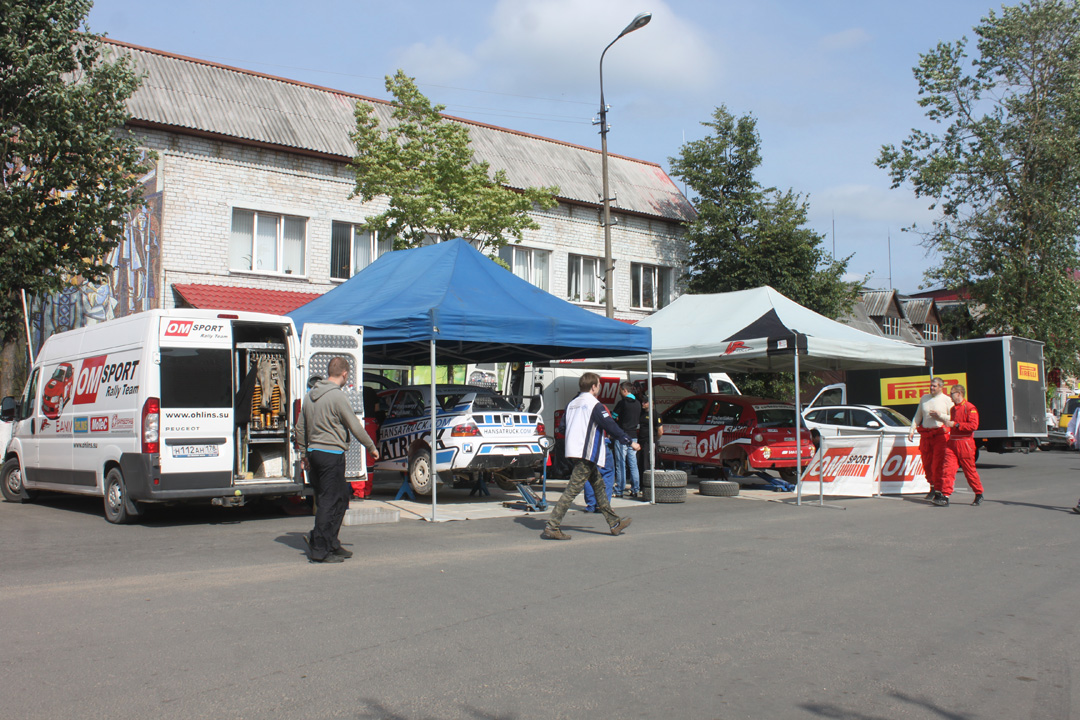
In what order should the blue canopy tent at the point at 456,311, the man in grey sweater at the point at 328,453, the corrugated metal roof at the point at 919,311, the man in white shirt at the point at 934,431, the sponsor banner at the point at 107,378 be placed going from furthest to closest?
the corrugated metal roof at the point at 919,311 < the man in white shirt at the point at 934,431 < the blue canopy tent at the point at 456,311 < the sponsor banner at the point at 107,378 < the man in grey sweater at the point at 328,453

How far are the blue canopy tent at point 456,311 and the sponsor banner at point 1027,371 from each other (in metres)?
12.4

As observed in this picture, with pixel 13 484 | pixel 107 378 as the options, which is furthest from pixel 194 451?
pixel 13 484

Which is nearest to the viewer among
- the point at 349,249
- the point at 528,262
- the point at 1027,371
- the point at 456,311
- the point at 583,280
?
the point at 456,311

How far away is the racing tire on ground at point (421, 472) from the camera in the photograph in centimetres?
1255

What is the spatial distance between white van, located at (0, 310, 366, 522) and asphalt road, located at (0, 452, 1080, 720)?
68 centimetres

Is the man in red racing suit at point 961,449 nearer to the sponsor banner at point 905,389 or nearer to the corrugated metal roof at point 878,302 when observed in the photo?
the sponsor banner at point 905,389

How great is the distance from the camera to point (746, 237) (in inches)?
1185

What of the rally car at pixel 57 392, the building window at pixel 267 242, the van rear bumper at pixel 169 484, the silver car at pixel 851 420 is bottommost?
the van rear bumper at pixel 169 484

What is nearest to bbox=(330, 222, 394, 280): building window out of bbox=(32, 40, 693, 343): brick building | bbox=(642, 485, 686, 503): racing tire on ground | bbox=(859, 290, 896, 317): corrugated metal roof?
bbox=(32, 40, 693, 343): brick building

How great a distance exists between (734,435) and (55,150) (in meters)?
12.8

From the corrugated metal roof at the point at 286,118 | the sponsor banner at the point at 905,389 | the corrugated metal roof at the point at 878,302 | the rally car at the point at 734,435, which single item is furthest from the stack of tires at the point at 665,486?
the corrugated metal roof at the point at 878,302

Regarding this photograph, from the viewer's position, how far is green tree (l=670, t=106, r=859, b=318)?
97.7 ft

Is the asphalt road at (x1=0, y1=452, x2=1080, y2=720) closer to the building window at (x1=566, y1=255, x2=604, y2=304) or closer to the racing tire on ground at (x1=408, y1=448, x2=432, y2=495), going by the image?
the racing tire on ground at (x1=408, y1=448, x2=432, y2=495)

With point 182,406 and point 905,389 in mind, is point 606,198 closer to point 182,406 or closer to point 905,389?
point 905,389
